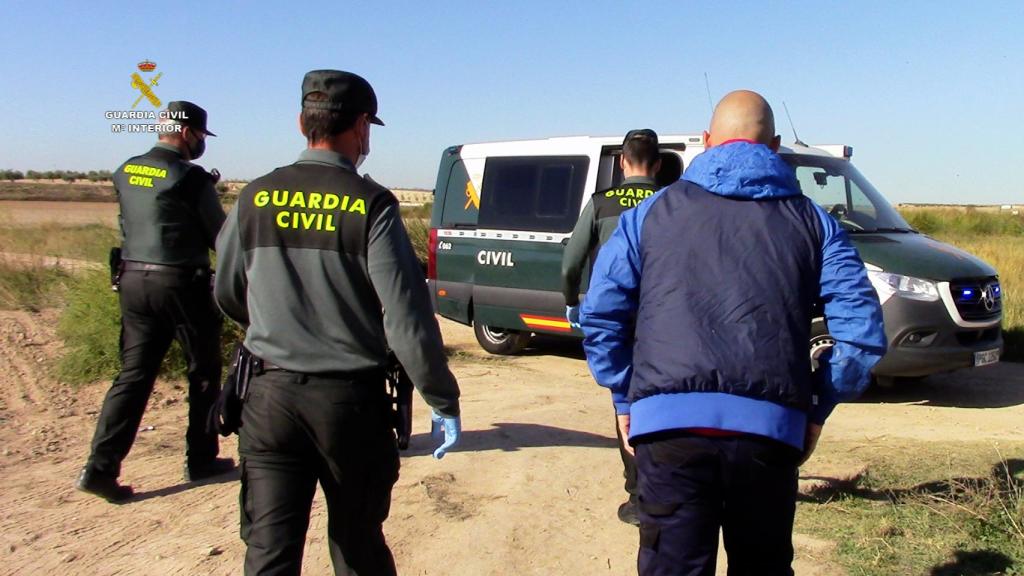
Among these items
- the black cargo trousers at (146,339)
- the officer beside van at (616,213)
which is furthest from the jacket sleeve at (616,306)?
the black cargo trousers at (146,339)

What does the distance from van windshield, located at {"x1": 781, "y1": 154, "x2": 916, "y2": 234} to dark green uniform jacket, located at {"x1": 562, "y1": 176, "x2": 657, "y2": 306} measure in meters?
3.62

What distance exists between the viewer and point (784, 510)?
7.54 ft

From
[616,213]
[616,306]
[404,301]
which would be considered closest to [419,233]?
[616,213]

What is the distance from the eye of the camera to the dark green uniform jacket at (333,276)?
2598mm

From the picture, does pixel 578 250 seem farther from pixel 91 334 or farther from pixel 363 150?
pixel 91 334

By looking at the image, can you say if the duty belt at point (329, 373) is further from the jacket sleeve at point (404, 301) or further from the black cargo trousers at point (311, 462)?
the jacket sleeve at point (404, 301)

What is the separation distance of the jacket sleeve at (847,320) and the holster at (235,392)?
1.68m

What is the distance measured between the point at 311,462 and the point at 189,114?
2.66 meters

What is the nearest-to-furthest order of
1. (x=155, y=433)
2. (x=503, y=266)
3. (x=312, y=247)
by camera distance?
1. (x=312, y=247)
2. (x=155, y=433)
3. (x=503, y=266)

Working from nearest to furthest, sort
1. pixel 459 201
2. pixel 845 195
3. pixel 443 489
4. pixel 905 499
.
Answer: pixel 905 499
pixel 443 489
pixel 845 195
pixel 459 201

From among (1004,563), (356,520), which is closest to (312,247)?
(356,520)

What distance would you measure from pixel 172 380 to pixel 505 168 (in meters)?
3.66

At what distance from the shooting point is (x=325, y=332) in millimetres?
2662

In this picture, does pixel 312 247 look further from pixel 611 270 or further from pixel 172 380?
pixel 172 380
